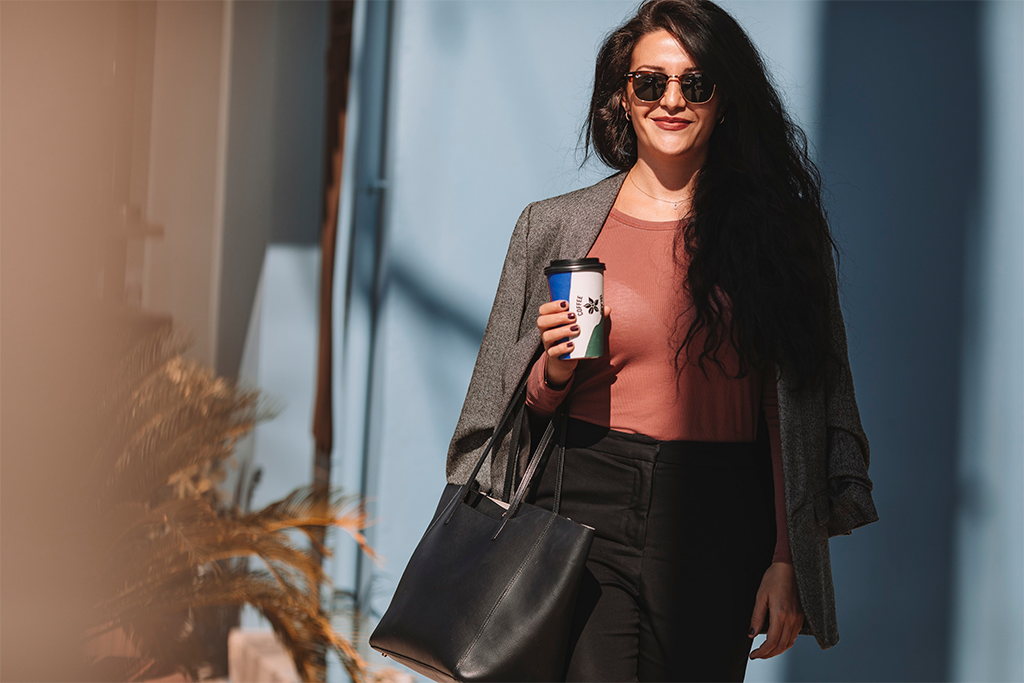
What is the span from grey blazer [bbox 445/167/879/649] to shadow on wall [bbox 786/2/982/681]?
1.41m

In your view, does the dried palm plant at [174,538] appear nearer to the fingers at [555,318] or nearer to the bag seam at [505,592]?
the bag seam at [505,592]

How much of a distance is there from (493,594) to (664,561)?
316 mm

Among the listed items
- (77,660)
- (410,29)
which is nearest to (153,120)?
(410,29)

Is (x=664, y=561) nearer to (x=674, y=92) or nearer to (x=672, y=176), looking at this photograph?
(x=672, y=176)

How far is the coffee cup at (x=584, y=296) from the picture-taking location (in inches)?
60.7

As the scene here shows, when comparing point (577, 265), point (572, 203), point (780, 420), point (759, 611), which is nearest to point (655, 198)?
point (572, 203)

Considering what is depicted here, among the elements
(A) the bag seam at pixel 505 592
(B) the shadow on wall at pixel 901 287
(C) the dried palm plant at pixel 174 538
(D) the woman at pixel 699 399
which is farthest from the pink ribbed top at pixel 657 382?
(C) the dried palm plant at pixel 174 538

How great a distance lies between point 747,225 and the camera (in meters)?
1.75

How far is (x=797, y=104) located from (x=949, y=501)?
143 cm

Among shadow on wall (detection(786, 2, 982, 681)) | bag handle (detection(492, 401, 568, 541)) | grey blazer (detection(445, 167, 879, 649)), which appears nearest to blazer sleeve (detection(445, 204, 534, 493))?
grey blazer (detection(445, 167, 879, 649))

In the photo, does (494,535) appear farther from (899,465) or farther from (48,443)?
(899,465)

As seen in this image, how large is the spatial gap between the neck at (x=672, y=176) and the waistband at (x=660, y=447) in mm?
509

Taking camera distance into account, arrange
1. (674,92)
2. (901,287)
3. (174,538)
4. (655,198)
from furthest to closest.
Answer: (174,538)
(901,287)
(655,198)
(674,92)

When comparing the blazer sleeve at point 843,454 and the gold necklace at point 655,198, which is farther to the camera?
the gold necklace at point 655,198
